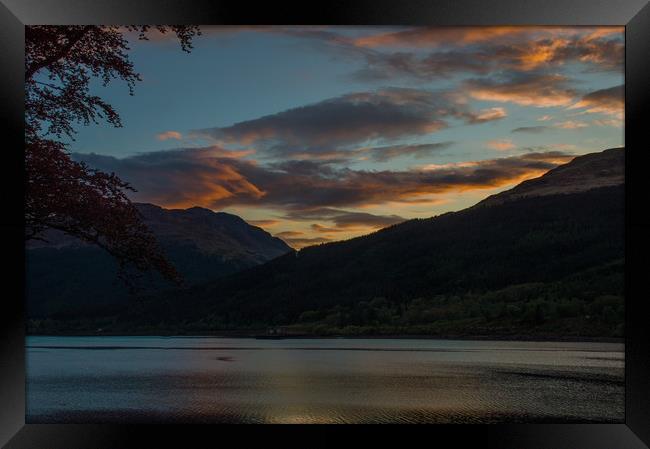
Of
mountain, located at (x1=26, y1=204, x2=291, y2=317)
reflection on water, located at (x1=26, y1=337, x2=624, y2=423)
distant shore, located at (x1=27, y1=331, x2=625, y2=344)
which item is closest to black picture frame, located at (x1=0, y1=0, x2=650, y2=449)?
reflection on water, located at (x1=26, y1=337, x2=624, y2=423)

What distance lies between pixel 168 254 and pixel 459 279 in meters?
18.7

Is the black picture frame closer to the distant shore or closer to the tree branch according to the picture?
the tree branch

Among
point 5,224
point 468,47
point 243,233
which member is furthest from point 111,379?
point 468,47

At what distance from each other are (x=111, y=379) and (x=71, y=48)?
1433 cm

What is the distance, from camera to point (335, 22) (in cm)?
838

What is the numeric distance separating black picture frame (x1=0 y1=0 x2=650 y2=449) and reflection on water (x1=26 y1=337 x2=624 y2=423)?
6.40 metres

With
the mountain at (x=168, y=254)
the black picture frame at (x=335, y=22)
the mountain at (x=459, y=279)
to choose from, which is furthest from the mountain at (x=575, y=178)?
the black picture frame at (x=335, y=22)

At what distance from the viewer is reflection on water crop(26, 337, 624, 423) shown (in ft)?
56.4

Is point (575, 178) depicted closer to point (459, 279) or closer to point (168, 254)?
point (459, 279)

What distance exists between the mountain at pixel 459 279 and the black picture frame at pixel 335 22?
24.1 meters

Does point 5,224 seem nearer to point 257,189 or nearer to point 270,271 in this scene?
point 257,189

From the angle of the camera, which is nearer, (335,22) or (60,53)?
(335,22)

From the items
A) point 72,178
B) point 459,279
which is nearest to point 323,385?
point 72,178

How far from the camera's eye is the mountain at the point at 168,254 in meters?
29.2
